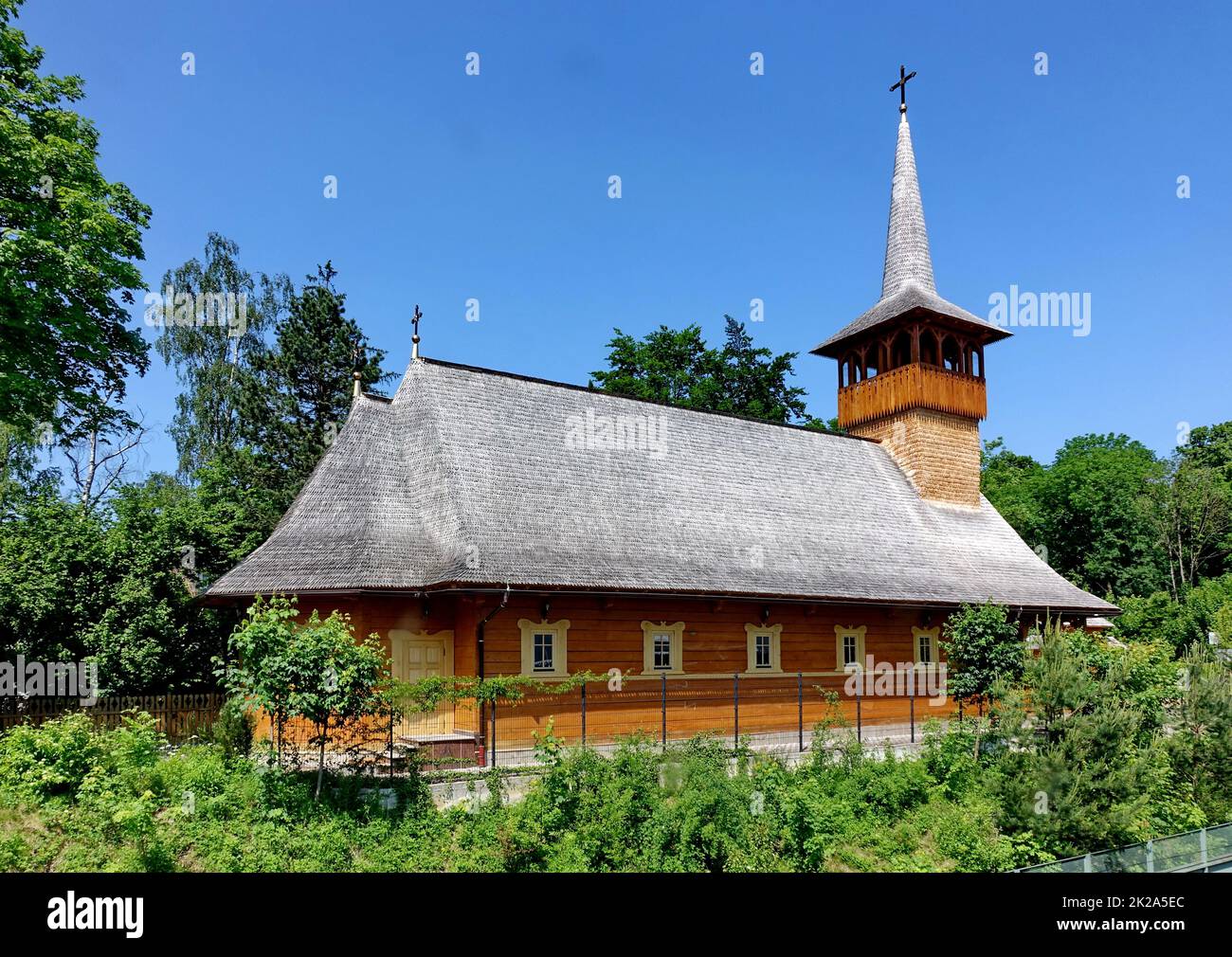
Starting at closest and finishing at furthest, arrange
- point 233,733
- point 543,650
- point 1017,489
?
point 233,733
point 543,650
point 1017,489

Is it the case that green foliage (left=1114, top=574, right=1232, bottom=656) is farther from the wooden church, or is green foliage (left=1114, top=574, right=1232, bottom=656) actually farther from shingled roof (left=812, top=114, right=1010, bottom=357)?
shingled roof (left=812, top=114, right=1010, bottom=357)

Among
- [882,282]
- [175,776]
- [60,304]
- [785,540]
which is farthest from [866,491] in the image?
[60,304]

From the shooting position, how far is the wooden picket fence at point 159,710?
17.0 metres

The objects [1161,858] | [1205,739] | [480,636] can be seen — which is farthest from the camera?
[1205,739]

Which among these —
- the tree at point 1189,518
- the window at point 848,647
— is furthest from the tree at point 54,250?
the tree at point 1189,518

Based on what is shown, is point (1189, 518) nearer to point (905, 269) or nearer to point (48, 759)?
point (905, 269)

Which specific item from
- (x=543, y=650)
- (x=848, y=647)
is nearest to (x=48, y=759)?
(x=543, y=650)

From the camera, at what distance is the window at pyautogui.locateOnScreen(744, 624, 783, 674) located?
19656mm

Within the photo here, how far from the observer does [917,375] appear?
27.2 metres

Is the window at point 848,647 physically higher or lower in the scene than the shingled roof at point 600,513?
lower

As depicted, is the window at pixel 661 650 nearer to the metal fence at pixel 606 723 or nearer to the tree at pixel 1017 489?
the metal fence at pixel 606 723

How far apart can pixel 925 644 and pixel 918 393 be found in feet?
27.0

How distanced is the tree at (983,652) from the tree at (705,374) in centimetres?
2420

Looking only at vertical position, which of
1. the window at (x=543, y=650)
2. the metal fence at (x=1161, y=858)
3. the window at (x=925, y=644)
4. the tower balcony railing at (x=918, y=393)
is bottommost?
the metal fence at (x=1161, y=858)
